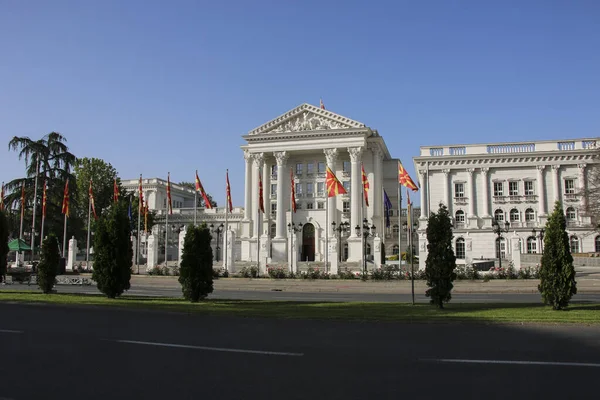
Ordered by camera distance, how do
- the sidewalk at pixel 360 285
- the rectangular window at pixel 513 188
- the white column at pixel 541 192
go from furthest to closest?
the rectangular window at pixel 513 188
the white column at pixel 541 192
the sidewalk at pixel 360 285

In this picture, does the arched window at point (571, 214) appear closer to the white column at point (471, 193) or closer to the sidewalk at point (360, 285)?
the white column at point (471, 193)

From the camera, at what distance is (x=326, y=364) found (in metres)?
8.11

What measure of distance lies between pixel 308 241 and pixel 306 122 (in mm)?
17540

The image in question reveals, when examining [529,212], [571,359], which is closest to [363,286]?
[571,359]

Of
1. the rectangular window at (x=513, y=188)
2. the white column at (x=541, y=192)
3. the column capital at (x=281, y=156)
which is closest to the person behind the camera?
the white column at (x=541, y=192)

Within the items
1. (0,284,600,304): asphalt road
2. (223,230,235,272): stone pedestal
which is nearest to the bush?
(0,284,600,304): asphalt road

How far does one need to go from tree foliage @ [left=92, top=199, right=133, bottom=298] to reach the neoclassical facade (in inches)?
1819

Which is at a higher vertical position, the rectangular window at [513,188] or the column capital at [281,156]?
the column capital at [281,156]

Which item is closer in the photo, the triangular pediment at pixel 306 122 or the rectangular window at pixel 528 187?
the rectangular window at pixel 528 187

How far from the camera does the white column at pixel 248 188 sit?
7688 cm

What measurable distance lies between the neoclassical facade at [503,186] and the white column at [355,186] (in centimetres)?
818

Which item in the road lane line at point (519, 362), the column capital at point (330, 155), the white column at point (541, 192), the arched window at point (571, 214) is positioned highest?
the column capital at point (330, 155)

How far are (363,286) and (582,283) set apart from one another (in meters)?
13.3

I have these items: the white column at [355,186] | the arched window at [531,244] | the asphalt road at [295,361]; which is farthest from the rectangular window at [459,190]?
the asphalt road at [295,361]
